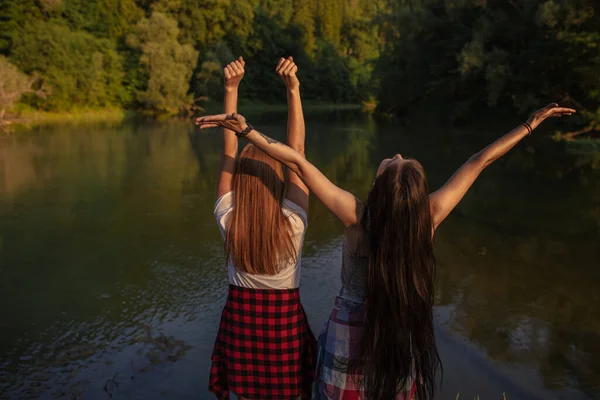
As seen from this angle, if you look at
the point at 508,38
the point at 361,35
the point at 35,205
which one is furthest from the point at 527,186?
the point at 361,35

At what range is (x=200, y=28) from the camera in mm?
47812

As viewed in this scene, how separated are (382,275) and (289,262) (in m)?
0.52

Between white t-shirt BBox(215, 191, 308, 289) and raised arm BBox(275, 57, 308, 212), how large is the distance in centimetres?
4

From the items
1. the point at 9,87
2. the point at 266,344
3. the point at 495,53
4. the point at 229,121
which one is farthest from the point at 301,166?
the point at 9,87

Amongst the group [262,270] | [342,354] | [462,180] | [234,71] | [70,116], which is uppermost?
[234,71]

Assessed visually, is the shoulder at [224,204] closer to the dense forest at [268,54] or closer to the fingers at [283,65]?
the fingers at [283,65]

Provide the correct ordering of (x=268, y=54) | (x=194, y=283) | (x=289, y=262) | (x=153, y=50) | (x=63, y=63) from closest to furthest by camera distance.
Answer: (x=289, y=262)
(x=194, y=283)
(x=63, y=63)
(x=153, y=50)
(x=268, y=54)

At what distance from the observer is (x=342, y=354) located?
1.97m

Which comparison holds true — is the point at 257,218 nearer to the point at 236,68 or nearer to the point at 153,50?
the point at 236,68

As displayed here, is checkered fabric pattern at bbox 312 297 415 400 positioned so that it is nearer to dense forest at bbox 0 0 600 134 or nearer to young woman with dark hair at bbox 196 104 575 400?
young woman with dark hair at bbox 196 104 575 400

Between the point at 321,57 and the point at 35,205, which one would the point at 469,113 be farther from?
the point at 321,57

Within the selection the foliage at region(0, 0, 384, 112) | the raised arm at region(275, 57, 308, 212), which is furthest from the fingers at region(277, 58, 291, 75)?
the foliage at region(0, 0, 384, 112)

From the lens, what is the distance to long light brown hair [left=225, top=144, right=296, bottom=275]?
2150mm

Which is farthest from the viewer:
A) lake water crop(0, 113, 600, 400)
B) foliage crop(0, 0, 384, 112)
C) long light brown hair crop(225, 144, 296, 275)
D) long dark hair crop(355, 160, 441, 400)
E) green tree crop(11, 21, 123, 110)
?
foliage crop(0, 0, 384, 112)
